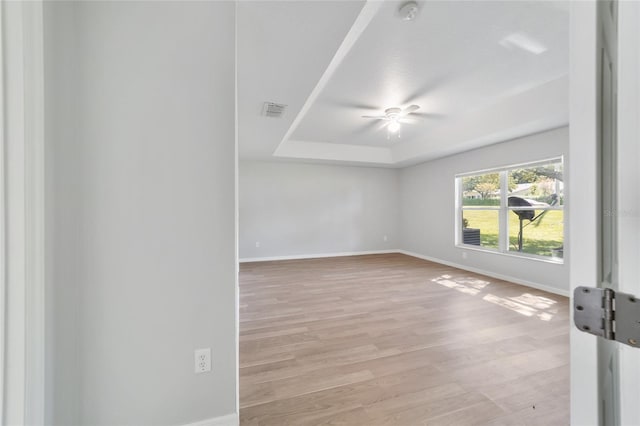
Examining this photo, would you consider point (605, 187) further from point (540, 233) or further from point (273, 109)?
point (540, 233)

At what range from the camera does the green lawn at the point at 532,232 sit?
3.54 m

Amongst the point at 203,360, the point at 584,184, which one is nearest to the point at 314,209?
the point at 203,360

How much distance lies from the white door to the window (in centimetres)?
404

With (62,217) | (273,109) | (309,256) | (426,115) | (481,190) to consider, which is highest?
(426,115)

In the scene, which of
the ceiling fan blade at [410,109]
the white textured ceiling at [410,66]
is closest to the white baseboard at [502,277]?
the white textured ceiling at [410,66]

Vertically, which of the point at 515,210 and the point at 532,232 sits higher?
the point at 515,210

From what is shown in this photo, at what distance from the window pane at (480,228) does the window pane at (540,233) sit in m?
0.27

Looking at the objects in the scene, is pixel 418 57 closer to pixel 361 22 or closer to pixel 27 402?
pixel 361 22

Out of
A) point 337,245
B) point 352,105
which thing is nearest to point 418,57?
point 352,105

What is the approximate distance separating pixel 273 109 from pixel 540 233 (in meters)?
4.15

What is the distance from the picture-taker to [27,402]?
36.1 inches

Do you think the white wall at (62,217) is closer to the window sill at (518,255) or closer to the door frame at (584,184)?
the door frame at (584,184)

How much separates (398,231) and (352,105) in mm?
4204

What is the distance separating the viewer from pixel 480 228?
469 centimetres
